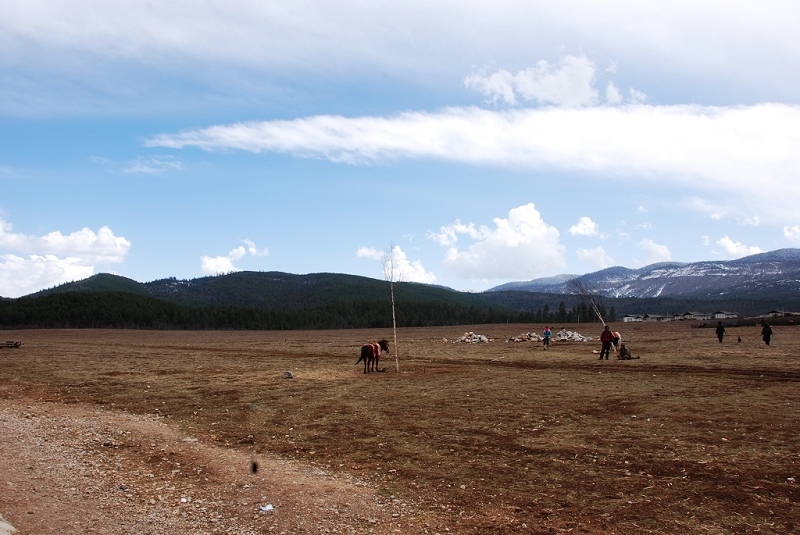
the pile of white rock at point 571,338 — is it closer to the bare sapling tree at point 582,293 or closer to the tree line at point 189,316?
the bare sapling tree at point 582,293

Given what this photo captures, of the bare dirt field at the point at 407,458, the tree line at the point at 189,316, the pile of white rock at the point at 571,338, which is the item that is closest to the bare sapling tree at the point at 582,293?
the pile of white rock at the point at 571,338

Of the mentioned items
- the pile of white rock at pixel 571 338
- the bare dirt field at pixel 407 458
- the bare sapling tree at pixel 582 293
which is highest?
the bare sapling tree at pixel 582 293

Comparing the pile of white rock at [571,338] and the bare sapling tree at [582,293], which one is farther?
the pile of white rock at [571,338]

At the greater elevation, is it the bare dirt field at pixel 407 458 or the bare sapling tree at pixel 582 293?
the bare sapling tree at pixel 582 293

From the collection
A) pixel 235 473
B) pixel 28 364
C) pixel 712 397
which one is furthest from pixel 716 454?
pixel 28 364

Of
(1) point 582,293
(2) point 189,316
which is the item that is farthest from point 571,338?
(2) point 189,316

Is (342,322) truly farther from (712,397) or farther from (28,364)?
(712,397)

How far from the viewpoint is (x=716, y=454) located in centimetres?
1131

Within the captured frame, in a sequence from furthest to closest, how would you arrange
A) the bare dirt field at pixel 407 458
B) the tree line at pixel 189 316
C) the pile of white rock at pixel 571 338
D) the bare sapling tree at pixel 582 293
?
the tree line at pixel 189 316
the pile of white rock at pixel 571 338
the bare sapling tree at pixel 582 293
the bare dirt field at pixel 407 458

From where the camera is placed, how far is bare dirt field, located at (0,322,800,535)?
8352 mm

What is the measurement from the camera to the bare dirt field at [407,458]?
8.35 m

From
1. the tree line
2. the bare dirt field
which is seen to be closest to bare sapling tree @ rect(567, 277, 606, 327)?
the bare dirt field

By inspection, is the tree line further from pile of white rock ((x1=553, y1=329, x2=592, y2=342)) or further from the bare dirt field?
the bare dirt field

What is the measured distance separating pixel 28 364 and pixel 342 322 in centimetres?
12033
